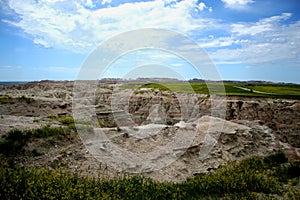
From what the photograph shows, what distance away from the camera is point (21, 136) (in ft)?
34.9

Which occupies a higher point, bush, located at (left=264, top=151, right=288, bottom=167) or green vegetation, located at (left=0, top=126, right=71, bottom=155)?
green vegetation, located at (left=0, top=126, right=71, bottom=155)

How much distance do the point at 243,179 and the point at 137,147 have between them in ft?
16.9

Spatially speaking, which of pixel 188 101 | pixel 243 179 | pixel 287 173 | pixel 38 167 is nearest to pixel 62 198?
pixel 38 167

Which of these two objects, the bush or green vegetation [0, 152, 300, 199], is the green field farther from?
green vegetation [0, 152, 300, 199]

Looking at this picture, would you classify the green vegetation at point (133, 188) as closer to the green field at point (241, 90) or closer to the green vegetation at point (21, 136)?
the green vegetation at point (21, 136)

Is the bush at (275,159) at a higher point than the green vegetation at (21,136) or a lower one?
lower

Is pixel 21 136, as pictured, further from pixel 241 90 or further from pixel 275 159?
pixel 241 90

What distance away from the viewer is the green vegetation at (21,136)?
32.2 feet

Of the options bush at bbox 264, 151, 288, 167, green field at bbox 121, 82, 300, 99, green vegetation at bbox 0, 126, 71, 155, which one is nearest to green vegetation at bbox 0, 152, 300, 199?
bush at bbox 264, 151, 288, 167

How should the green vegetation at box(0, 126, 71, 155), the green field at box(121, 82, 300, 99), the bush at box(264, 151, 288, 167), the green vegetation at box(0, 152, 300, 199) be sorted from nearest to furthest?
1. the green vegetation at box(0, 152, 300, 199)
2. the green vegetation at box(0, 126, 71, 155)
3. the bush at box(264, 151, 288, 167)
4. the green field at box(121, 82, 300, 99)

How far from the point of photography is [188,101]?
31.7 meters

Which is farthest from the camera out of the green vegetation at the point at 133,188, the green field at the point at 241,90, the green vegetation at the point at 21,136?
the green field at the point at 241,90

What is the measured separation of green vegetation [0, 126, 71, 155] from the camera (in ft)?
32.2

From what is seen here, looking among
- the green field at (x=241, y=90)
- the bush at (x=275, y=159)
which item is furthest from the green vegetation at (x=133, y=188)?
the green field at (x=241, y=90)
